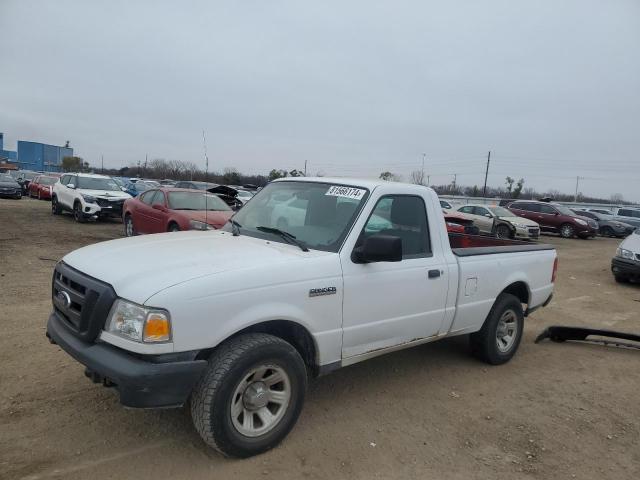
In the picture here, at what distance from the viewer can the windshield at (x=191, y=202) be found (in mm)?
11539

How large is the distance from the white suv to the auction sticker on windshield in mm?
14441

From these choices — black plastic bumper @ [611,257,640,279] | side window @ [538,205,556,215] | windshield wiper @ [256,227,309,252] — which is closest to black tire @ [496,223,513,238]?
side window @ [538,205,556,215]

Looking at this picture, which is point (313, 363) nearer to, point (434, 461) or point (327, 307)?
point (327, 307)

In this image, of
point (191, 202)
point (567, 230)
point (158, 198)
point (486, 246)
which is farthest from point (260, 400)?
point (567, 230)

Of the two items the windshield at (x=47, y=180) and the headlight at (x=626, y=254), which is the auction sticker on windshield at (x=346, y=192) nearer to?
the headlight at (x=626, y=254)

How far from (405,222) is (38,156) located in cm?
10990

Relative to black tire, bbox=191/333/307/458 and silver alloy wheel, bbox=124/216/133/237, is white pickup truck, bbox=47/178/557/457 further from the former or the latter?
silver alloy wheel, bbox=124/216/133/237

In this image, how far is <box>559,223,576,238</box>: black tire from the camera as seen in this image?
939 inches

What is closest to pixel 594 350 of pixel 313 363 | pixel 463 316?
pixel 463 316

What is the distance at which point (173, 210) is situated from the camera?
36.8 feet

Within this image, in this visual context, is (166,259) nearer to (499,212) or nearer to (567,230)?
(499,212)

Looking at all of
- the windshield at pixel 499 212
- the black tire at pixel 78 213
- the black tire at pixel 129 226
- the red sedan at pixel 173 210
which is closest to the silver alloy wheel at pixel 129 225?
the black tire at pixel 129 226

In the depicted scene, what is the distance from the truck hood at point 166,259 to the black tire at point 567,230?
23.7 metres

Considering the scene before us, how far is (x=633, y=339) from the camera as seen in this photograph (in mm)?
5867
